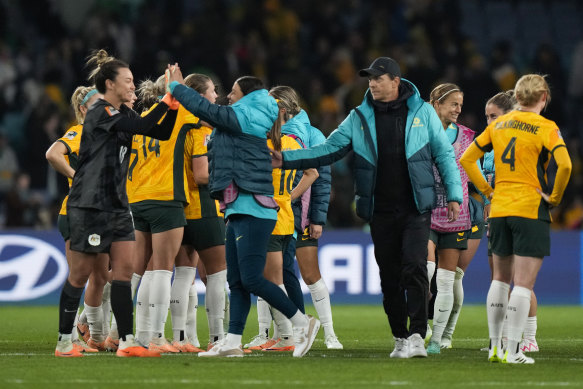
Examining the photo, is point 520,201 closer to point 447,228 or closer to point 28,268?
point 447,228

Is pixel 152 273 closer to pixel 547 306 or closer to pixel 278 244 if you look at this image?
pixel 278 244

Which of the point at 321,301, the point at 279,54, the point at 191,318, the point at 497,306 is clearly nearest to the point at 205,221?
the point at 191,318

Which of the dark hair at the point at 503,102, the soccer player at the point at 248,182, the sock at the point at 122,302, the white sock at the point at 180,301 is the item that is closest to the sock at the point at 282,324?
the white sock at the point at 180,301

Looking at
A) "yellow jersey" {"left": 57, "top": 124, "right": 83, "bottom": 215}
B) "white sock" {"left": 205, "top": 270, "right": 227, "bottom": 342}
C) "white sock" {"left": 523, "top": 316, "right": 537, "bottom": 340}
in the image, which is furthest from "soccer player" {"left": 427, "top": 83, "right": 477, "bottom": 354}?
"yellow jersey" {"left": 57, "top": 124, "right": 83, "bottom": 215}

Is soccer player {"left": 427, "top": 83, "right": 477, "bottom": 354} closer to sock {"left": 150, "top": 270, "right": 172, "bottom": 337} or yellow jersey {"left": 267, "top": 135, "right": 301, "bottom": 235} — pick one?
yellow jersey {"left": 267, "top": 135, "right": 301, "bottom": 235}

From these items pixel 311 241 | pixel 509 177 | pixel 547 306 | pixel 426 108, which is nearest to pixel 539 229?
pixel 509 177

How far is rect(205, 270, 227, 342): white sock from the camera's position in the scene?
364 inches

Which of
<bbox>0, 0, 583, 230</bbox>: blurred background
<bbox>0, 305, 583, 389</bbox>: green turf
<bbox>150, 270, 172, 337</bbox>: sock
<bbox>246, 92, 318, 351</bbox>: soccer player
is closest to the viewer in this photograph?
<bbox>0, 305, 583, 389</bbox>: green turf

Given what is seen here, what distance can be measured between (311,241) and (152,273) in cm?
199

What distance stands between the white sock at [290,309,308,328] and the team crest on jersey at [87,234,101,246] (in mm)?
1614

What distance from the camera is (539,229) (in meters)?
7.85

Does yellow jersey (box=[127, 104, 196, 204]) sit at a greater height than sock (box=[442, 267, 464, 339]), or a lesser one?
greater

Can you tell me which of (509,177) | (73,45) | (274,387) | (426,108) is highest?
(73,45)

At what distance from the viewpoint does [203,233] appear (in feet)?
29.8
